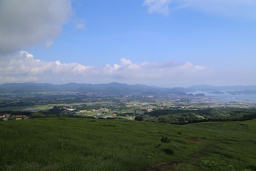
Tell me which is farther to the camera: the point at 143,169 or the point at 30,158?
the point at 143,169

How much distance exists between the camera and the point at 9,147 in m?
18.3

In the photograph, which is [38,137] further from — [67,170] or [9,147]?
[67,170]

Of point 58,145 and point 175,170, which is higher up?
point 58,145

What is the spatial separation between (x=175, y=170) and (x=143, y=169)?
3.52m

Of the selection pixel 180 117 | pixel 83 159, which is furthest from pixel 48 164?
pixel 180 117

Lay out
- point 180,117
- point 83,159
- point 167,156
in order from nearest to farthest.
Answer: point 83,159
point 167,156
point 180,117

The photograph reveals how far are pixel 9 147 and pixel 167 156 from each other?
62.6ft

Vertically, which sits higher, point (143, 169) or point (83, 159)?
point (83, 159)

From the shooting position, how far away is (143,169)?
17.9 m

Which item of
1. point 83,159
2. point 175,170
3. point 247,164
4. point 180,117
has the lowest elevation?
point 180,117

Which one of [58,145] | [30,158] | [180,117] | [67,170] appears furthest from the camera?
[180,117]

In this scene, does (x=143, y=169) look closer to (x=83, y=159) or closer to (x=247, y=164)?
(x=83, y=159)

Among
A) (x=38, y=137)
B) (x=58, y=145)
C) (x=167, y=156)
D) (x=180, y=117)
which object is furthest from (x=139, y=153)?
(x=180, y=117)

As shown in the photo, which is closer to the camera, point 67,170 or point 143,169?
point 67,170
